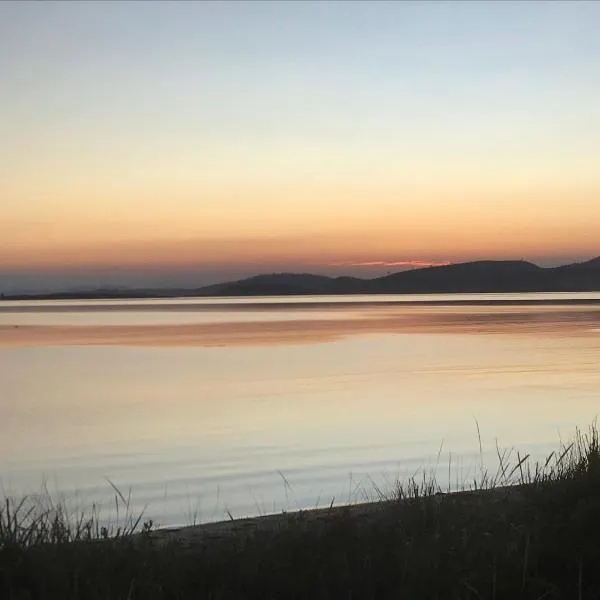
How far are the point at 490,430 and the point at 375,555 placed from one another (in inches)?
362

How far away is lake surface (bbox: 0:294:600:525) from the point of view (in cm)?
1045

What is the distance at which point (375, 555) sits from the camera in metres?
5.31

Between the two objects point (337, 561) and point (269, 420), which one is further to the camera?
point (269, 420)

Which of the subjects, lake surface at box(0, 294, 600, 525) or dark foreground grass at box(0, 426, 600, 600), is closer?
dark foreground grass at box(0, 426, 600, 600)

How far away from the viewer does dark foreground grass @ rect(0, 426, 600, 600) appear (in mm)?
4770

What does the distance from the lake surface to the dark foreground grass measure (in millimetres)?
3354

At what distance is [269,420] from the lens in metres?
15.6

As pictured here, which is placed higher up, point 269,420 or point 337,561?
point 337,561

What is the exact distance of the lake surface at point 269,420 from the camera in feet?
34.3

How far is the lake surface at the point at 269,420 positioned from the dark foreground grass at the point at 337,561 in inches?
132

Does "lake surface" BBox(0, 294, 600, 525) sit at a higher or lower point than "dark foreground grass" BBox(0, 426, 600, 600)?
lower

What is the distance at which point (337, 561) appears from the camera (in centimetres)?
516

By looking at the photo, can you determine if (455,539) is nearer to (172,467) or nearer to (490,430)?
(172,467)

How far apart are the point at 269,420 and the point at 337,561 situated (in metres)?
Answer: 10.5
